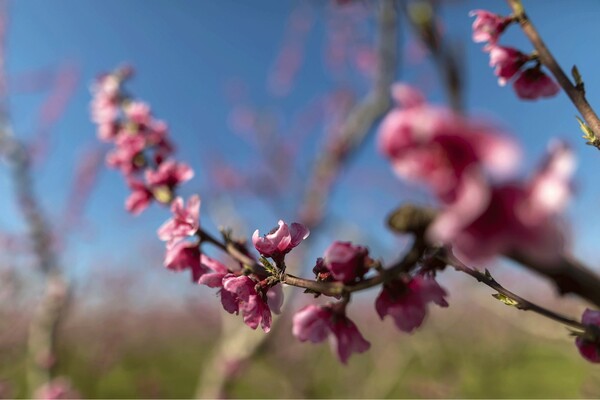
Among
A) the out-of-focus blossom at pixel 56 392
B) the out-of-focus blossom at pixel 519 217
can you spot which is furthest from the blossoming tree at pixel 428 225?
the out-of-focus blossom at pixel 56 392

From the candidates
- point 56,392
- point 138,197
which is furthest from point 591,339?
point 56,392

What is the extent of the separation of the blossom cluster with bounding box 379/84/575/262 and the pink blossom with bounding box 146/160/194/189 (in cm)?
119

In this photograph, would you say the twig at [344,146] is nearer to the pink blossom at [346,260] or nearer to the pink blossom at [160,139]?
the pink blossom at [160,139]

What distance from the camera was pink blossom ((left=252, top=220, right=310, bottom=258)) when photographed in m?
1.00

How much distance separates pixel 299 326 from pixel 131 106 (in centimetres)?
158

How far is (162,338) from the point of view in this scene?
25.0 meters

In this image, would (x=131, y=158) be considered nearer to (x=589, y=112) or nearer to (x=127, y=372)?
(x=589, y=112)

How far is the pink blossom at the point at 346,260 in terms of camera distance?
31.4 inches

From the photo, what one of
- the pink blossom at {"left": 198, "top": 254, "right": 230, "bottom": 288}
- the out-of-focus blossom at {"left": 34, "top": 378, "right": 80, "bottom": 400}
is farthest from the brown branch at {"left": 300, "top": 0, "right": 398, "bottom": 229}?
the out-of-focus blossom at {"left": 34, "top": 378, "right": 80, "bottom": 400}

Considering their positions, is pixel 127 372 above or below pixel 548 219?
Result: above

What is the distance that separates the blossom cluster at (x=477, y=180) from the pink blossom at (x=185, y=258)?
0.89m

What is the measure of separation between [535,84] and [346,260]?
2.70ft

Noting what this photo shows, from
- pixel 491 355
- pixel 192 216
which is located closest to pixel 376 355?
pixel 491 355

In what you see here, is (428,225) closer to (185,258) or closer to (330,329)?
(330,329)
